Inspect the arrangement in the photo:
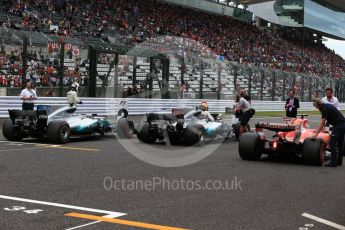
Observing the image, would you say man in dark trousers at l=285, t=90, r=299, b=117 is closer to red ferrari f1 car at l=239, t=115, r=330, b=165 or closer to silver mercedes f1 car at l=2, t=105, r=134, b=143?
red ferrari f1 car at l=239, t=115, r=330, b=165

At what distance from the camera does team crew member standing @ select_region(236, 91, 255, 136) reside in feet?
45.2

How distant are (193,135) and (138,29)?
2631 centimetres

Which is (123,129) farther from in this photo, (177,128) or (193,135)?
(193,135)

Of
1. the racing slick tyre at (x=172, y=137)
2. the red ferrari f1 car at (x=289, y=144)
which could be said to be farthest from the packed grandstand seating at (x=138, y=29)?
the red ferrari f1 car at (x=289, y=144)

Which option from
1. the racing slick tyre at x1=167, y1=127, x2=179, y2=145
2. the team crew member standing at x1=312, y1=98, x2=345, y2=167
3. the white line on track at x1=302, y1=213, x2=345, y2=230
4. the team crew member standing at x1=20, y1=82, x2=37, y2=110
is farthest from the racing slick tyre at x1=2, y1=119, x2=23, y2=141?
the white line on track at x1=302, y1=213, x2=345, y2=230

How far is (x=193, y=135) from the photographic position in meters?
12.9

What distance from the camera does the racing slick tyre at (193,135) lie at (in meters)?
12.9

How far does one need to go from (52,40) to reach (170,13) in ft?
87.7

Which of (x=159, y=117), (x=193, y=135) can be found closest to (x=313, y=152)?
(x=193, y=135)

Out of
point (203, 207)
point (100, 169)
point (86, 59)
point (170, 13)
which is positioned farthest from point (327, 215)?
point (170, 13)

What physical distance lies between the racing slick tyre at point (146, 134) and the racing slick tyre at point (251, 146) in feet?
10.4

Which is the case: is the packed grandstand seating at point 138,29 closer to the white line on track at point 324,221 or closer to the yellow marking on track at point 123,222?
the yellow marking on track at point 123,222

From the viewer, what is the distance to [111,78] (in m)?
22.6

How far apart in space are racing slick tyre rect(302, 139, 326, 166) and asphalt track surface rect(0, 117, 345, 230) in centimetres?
20
